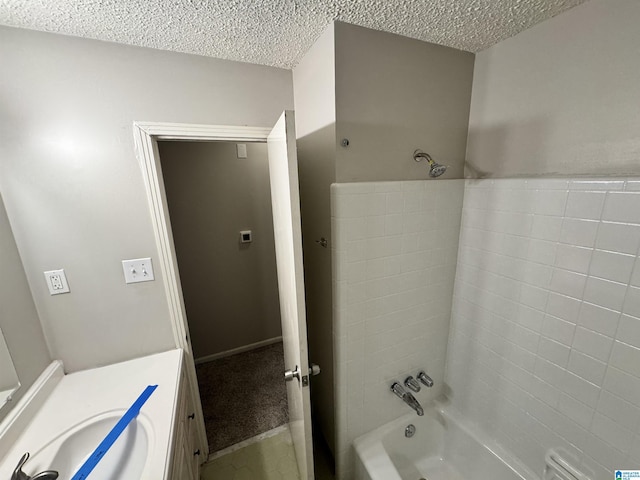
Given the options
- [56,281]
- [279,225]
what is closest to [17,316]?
[56,281]

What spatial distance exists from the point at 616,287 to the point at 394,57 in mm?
1183

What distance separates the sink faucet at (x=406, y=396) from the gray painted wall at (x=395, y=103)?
3.62 feet

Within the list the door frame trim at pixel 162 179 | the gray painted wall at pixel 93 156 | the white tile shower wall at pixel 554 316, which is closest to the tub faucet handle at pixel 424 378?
the white tile shower wall at pixel 554 316

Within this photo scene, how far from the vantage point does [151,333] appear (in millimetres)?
1301

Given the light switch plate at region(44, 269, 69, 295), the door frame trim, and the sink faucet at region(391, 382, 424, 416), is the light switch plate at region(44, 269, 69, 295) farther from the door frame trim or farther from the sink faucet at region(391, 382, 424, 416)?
the sink faucet at region(391, 382, 424, 416)

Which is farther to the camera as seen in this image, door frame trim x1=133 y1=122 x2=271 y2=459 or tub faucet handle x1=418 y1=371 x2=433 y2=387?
tub faucet handle x1=418 y1=371 x2=433 y2=387

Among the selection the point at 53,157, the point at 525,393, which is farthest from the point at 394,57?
the point at 525,393

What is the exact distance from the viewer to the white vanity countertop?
32.6 inches

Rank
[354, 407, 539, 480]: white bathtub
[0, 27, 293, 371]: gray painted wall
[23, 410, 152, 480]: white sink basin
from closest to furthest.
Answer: [23, 410, 152, 480]: white sink basin → [0, 27, 293, 371]: gray painted wall → [354, 407, 539, 480]: white bathtub

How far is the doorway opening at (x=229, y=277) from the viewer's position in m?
1.97

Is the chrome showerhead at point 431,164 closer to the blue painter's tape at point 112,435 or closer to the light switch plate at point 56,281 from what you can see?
the blue painter's tape at point 112,435

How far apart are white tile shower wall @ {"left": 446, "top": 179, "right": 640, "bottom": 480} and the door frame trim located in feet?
4.12

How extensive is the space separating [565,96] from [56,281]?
87.7 inches

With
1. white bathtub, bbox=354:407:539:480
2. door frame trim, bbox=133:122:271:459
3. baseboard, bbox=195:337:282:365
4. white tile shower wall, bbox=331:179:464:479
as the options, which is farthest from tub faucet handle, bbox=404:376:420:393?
baseboard, bbox=195:337:282:365
